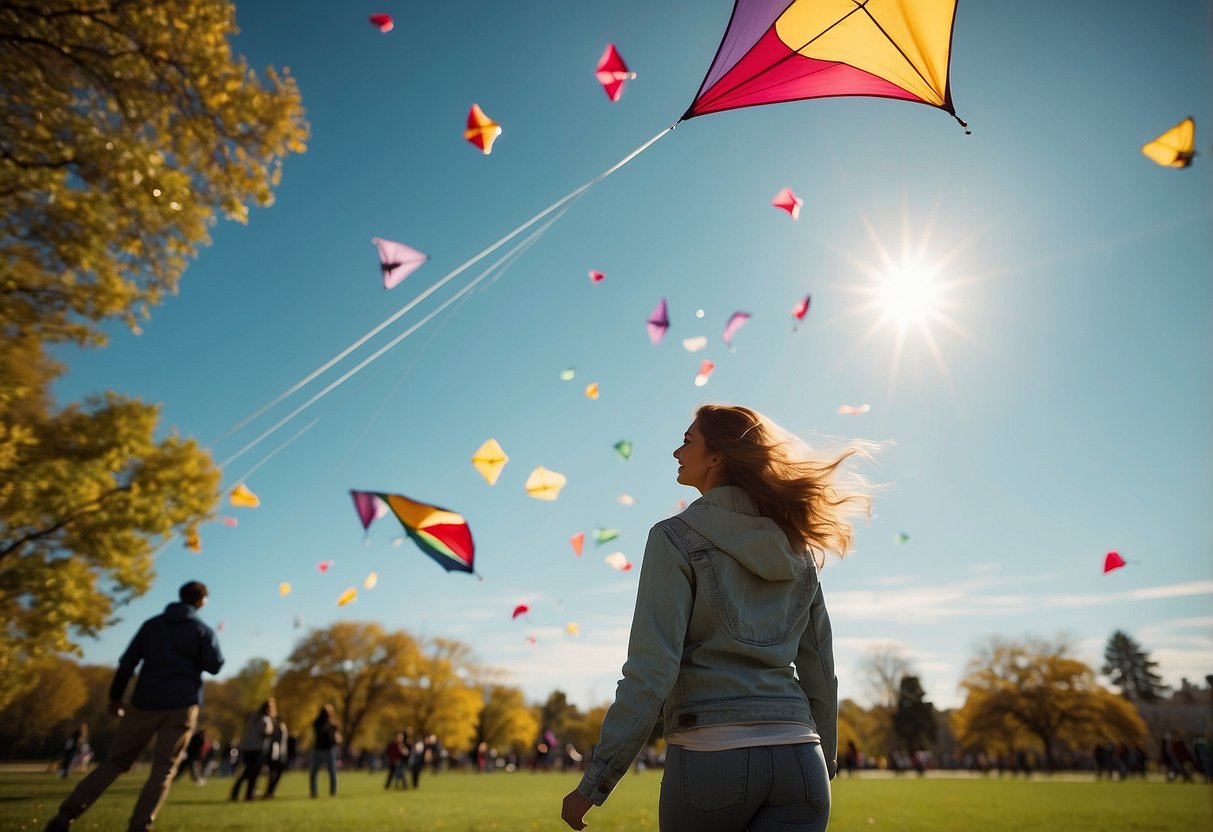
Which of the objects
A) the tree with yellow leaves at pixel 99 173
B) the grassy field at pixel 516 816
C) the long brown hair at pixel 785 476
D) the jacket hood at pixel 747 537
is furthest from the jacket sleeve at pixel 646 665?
the tree with yellow leaves at pixel 99 173

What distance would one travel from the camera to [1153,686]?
93.2 m

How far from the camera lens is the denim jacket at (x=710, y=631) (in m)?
1.68

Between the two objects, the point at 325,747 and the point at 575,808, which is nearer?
the point at 575,808

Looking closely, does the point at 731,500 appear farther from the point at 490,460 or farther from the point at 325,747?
the point at 325,747

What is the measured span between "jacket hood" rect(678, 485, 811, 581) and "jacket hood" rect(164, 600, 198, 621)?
4.88 m

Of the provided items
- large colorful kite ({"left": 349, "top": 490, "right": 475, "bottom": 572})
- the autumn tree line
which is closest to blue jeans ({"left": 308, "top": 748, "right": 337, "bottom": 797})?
large colorful kite ({"left": 349, "top": 490, "right": 475, "bottom": 572})

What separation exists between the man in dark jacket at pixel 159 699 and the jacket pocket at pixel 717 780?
4.73m

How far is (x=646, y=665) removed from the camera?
1706 mm

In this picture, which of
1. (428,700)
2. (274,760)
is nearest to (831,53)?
(274,760)

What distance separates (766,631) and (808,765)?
0.34m

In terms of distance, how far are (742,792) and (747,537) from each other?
0.64 metres

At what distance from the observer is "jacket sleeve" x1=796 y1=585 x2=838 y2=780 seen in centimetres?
210

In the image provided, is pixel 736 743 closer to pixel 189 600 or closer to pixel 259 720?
pixel 189 600

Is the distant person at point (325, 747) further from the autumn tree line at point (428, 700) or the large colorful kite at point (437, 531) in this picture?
the autumn tree line at point (428, 700)
